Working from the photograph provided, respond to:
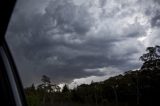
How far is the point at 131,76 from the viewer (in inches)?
2422

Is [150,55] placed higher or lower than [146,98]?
higher

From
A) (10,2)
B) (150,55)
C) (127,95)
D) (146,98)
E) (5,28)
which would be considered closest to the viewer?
(10,2)

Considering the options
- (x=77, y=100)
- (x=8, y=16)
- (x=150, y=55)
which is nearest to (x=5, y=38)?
(x=8, y=16)

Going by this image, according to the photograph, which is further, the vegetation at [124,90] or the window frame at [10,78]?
the vegetation at [124,90]

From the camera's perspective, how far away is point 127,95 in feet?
197

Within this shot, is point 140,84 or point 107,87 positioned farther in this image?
point 107,87

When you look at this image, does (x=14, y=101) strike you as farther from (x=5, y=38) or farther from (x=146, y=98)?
(x=146, y=98)

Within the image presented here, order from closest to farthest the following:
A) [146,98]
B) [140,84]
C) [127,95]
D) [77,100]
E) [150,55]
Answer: [150,55], [77,100], [146,98], [140,84], [127,95]

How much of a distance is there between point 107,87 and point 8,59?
61.7 meters

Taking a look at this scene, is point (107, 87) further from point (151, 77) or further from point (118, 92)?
point (151, 77)

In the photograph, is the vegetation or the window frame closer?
the window frame

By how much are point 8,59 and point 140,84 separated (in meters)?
54.9

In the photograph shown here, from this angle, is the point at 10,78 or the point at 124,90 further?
the point at 124,90

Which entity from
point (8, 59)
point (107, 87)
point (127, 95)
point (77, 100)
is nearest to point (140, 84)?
point (127, 95)
